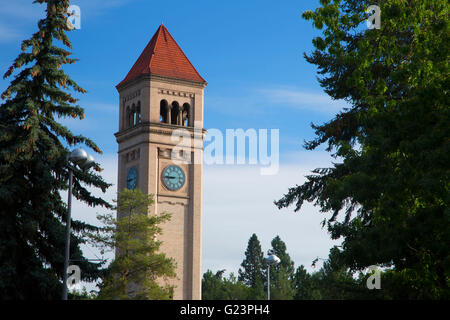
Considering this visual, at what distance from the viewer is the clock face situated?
61.0 meters

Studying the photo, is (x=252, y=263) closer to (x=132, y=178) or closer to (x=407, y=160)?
(x=132, y=178)

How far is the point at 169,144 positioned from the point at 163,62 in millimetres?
6538

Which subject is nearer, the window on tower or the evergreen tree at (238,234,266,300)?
the window on tower

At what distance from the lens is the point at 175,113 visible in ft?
209

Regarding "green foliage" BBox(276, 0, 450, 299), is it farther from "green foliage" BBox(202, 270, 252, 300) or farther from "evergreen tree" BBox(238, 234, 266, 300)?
"evergreen tree" BBox(238, 234, 266, 300)

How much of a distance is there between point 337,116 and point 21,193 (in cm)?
1363

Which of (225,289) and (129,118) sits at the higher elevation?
(129,118)

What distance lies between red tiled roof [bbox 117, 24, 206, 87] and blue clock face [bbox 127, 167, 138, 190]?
704cm

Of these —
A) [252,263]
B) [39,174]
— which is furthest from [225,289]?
[39,174]

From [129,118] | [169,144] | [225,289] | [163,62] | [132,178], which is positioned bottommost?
[225,289]

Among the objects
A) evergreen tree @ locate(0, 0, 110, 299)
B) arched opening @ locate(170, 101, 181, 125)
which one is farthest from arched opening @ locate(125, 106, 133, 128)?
evergreen tree @ locate(0, 0, 110, 299)

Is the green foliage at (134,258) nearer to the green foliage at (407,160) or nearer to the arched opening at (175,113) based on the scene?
the green foliage at (407,160)

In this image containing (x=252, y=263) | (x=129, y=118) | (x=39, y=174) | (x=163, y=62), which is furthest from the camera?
(x=252, y=263)
